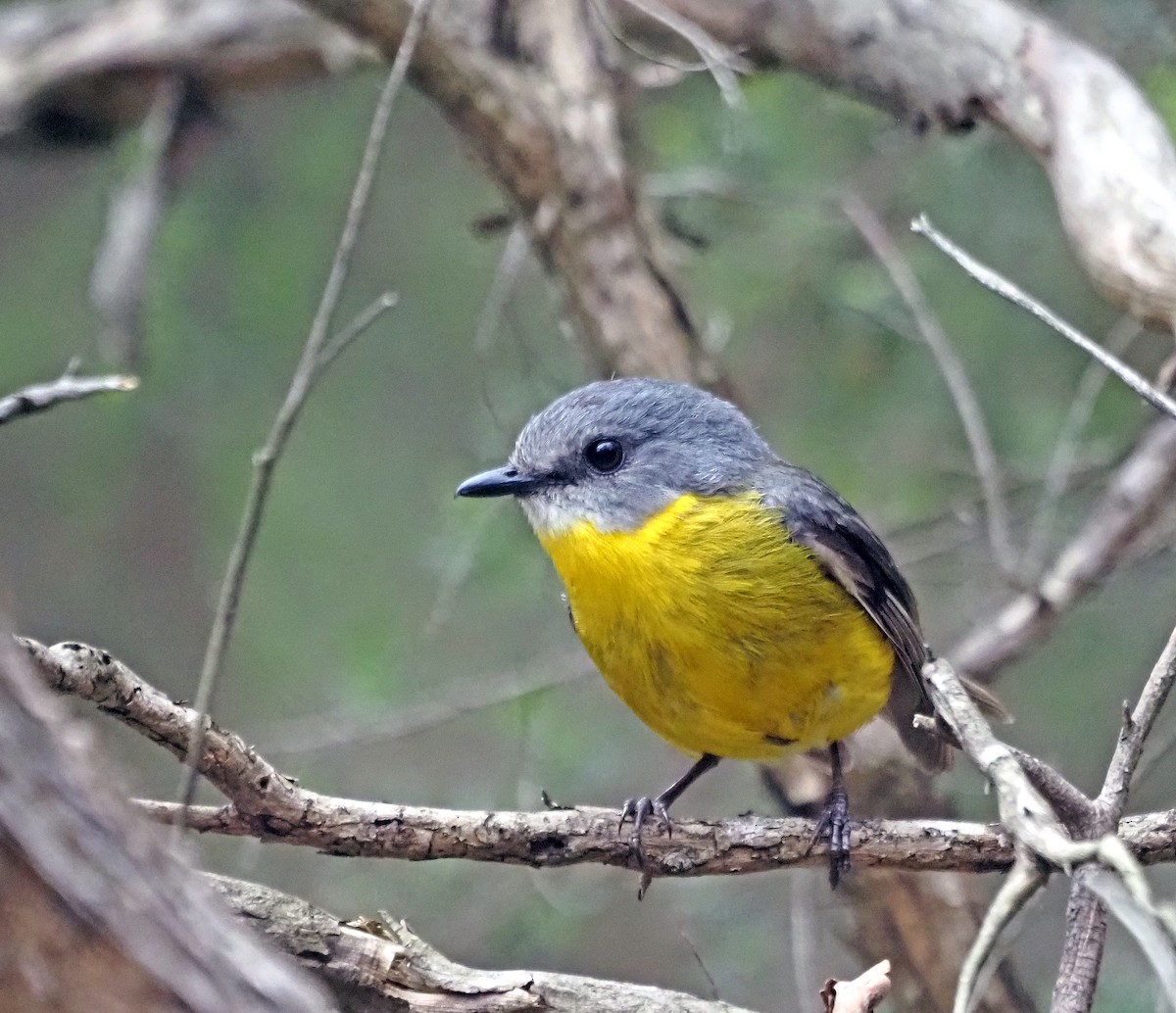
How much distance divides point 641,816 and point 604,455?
1.01 m

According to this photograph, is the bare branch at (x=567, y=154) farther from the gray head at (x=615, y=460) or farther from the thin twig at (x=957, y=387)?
the gray head at (x=615, y=460)

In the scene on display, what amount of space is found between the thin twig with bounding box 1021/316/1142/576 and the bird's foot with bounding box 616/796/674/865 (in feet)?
6.30

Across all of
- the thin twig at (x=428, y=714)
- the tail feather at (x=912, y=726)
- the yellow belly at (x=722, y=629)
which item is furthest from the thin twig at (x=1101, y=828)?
the thin twig at (x=428, y=714)

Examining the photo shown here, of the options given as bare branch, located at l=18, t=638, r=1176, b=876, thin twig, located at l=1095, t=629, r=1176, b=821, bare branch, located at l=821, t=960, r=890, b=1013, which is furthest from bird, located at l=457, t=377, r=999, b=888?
thin twig, located at l=1095, t=629, r=1176, b=821

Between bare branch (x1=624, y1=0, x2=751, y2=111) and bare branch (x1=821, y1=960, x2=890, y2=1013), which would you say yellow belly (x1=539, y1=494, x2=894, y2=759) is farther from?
bare branch (x1=624, y1=0, x2=751, y2=111)

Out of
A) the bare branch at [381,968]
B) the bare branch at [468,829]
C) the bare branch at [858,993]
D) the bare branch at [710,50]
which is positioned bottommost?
the bare branch at [858,993]

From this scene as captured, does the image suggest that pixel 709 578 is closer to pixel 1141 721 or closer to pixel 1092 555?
pixel 1141 721

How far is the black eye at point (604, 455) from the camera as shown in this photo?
3785 millimetres

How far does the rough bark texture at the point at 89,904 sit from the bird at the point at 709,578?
1.84 metres

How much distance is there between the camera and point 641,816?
10.6ft

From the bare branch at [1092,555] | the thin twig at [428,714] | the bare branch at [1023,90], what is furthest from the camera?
the thin twig at [428,714]

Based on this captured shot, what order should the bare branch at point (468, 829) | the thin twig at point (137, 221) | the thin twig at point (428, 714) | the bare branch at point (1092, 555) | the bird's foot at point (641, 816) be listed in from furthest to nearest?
the thin twig at point (137, 221) < the thin twig at point (428, 714) < the bare branch at point (1092, 555) < the bird's foot at point (641, 816) < the bare branch at point (468, 829)

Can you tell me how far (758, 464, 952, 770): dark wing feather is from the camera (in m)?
3.70

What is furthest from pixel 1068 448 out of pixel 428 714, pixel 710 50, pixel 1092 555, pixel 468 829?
pixel 468 829
